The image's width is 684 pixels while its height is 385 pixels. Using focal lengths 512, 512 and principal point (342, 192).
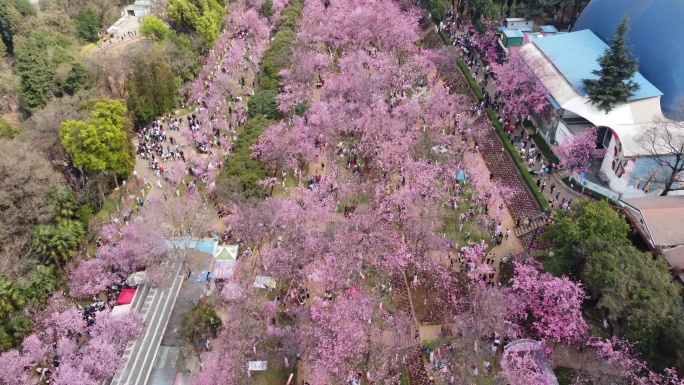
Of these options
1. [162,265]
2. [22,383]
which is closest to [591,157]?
[162,265]

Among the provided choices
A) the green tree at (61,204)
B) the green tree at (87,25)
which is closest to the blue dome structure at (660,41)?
the green tree at (61,204)

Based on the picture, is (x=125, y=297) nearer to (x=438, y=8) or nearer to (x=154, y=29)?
(x=154, y=29)

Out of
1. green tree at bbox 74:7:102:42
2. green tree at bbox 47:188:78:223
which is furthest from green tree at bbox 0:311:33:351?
green tree at bbox 74:7:102:42

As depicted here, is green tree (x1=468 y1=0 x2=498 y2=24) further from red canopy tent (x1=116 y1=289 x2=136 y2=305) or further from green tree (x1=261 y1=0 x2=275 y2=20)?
red canopy tent (x1=116 y1=289 x2=136 y2=305)

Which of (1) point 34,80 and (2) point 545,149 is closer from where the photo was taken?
(2) point 545,149

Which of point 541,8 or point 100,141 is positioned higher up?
point 100,141

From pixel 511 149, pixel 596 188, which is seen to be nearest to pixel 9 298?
pixel 511 149

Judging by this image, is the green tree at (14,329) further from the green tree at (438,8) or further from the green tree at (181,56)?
the green tree at (438,8)
